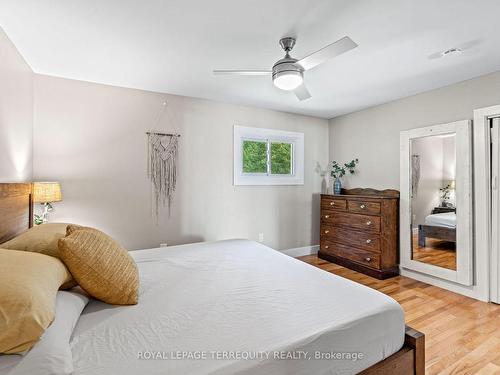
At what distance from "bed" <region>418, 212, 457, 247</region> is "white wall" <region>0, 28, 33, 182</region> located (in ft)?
14.1

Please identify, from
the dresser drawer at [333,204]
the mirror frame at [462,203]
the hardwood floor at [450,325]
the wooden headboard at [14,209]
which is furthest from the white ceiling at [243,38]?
the hardwood floor at [450,325]

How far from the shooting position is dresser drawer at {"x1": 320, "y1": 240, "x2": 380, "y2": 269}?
3455 mm

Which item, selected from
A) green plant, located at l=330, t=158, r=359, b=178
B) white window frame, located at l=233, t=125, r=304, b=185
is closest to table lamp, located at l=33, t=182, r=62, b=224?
white window frame, located at l=233, t=125, r=304, b=185

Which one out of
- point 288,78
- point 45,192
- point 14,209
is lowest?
point 14,209

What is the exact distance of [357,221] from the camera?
3.68 m

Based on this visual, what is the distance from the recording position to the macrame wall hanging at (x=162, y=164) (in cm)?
333

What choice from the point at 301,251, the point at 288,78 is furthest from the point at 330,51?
the point at 301,251

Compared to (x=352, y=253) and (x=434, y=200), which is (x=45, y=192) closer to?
(x=352, y=253)

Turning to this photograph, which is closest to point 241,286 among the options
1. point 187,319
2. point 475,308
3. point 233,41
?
point 187,319

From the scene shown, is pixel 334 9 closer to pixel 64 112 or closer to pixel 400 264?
pixel 64 112

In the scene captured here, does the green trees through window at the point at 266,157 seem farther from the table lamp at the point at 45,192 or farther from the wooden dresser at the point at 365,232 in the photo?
the table lamp at the point at 45,192

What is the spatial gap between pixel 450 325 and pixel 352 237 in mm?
1570

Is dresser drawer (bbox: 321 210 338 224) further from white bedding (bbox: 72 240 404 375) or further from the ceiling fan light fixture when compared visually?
the ceiling fan light fixture

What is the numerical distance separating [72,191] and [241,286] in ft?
7.90
